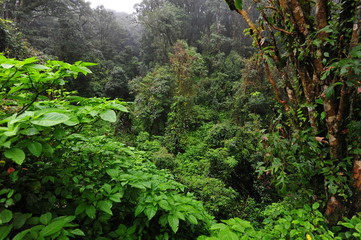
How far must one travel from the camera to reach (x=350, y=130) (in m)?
1.33

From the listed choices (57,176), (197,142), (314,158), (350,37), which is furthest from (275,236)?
(197,142)

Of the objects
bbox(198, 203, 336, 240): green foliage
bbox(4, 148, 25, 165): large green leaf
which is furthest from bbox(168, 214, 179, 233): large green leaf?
bbox(4, 148, 25, 165): large green leaf

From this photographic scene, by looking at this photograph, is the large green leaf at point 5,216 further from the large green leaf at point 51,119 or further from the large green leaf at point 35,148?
the large green leaf at point 51,119

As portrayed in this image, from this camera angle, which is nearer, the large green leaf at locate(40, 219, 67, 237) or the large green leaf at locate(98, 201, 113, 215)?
the large green leaf at locate(40, 219, 67, 237)

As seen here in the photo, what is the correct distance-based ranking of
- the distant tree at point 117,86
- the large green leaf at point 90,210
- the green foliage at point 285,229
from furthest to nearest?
the distant tree at point 117,86
the green foliage at point 285,229
the large green leaf at point 90,210

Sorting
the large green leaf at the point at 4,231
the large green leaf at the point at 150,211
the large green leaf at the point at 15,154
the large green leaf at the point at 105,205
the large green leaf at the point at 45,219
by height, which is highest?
the large green leaf at the point at 15,154

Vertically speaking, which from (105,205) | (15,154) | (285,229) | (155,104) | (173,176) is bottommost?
(155,104)

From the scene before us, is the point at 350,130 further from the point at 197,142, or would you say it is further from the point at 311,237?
the point at 197,142

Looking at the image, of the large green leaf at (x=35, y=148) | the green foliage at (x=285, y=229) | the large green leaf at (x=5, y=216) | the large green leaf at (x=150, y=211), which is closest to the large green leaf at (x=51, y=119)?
the large green leaf at (x=35, y=148)

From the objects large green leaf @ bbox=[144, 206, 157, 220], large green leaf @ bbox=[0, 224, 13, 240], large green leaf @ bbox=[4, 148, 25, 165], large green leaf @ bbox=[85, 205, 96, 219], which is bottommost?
large green leaf @ bbox=[144, 206, 157, 220]

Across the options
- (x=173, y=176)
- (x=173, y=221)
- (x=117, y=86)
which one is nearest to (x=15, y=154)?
(x=173, y=221)

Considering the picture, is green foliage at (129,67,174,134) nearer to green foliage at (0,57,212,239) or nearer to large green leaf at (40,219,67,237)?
green foliage at (0,57,212,239)

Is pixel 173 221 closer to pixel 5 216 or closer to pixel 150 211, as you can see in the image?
pixel 150 211

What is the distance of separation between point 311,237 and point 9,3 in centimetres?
1697
